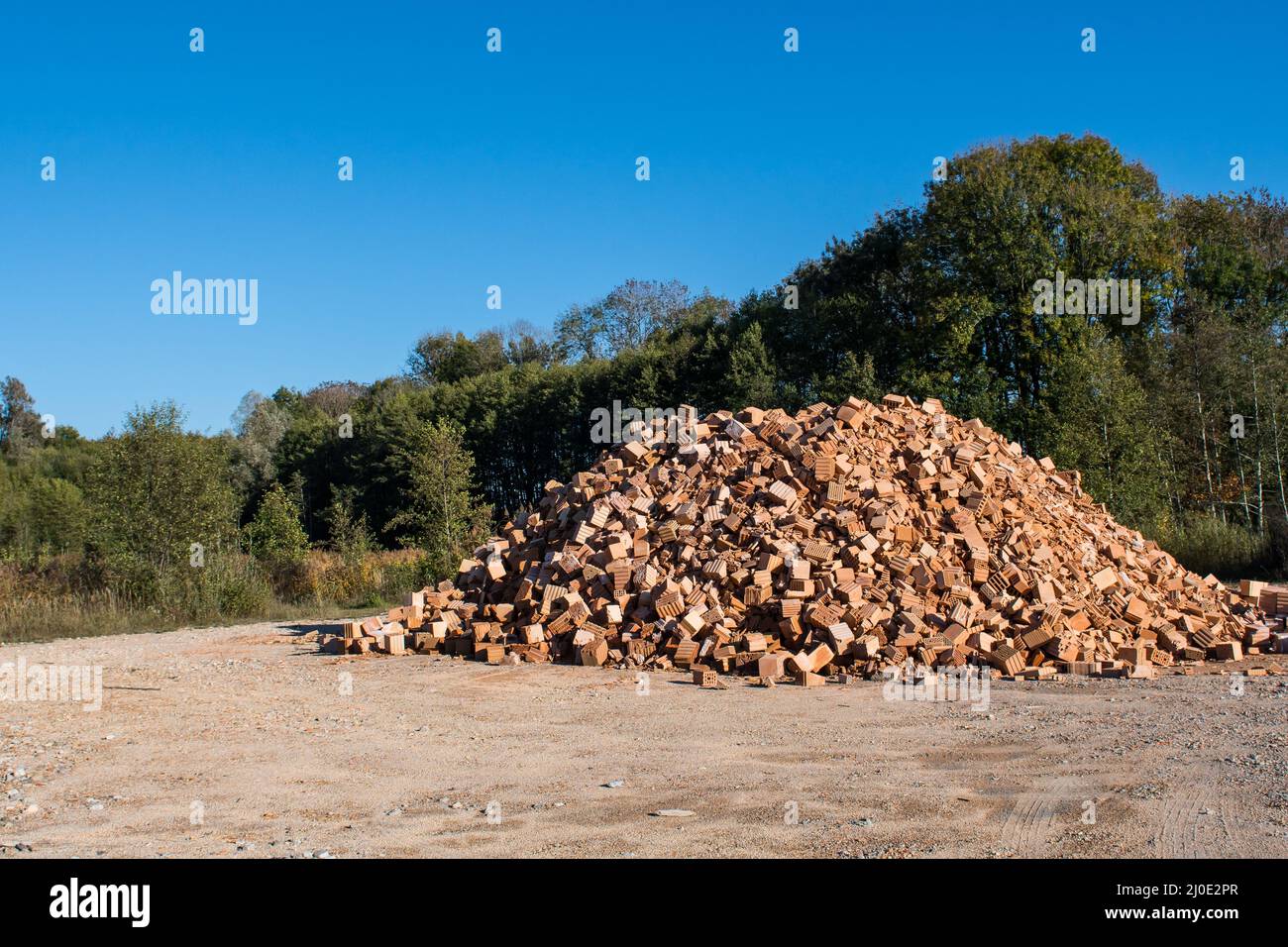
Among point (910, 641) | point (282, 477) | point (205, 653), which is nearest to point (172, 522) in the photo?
point (205, 653)

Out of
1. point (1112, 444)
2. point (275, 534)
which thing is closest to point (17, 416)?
point (275, 534)

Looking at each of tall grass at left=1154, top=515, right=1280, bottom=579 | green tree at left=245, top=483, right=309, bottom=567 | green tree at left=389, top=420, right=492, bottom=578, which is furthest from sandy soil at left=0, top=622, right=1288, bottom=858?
green tree at left=245, top=483, right=309, bottom=567

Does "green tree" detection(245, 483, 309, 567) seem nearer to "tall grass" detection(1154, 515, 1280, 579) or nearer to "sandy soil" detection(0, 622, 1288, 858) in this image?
"sandy soil" detection(0, 622, 1288, 858)

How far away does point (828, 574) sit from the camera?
1162 centimetres

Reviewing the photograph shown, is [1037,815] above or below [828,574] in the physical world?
below

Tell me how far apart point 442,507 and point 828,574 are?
11.1 meters

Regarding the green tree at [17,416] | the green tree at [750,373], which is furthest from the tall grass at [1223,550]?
the green tree at [17,416]

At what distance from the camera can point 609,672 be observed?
37.1ft

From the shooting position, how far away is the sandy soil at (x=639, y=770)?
5.18 meters

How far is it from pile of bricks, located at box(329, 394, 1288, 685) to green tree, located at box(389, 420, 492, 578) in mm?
5239

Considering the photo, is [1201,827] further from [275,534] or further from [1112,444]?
[275,534]

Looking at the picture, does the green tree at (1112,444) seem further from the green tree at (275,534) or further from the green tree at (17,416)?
the green tree at (17,416)

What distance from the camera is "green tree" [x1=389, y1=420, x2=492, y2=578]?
2023cm

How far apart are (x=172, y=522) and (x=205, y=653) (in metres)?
5.24
